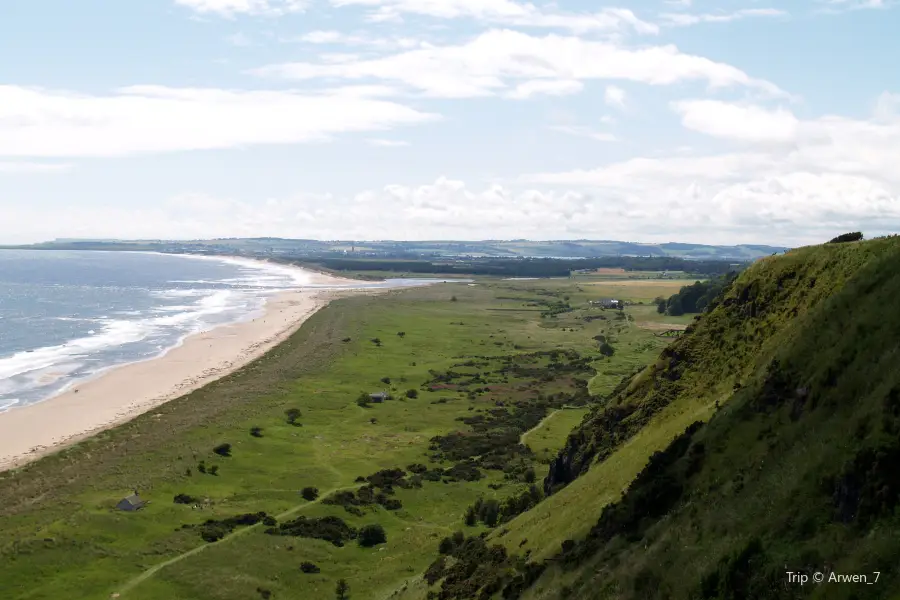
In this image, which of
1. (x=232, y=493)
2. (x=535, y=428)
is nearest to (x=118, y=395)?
(x=232, y=493)

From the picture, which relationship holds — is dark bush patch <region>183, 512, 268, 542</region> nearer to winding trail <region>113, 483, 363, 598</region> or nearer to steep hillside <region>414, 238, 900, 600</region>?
winding trail <region>113, 483, 363, 598</region>

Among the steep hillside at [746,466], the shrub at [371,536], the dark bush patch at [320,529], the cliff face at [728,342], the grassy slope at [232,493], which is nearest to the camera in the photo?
the steep hillside at [746,466]

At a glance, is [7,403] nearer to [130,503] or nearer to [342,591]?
[130,503]

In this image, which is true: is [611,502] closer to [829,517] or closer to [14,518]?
[829,517]

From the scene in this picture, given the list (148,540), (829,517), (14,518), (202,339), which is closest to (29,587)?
(148,540)

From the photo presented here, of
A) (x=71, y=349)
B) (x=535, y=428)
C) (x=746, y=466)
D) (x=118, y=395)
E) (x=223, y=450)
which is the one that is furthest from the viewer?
(x=71, y=349)

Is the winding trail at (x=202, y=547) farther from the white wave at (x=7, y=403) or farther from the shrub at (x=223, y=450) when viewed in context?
the white wave at (x=7, y=403)

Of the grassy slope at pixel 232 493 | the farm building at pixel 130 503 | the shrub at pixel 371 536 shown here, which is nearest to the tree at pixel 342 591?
the grassy slope at pixel 232 493
